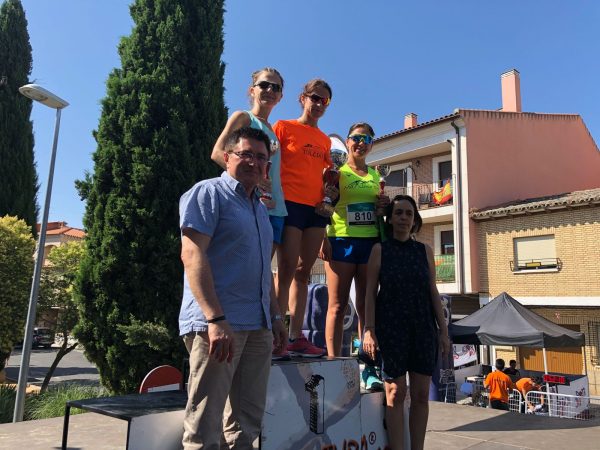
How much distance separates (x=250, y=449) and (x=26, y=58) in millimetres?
21552

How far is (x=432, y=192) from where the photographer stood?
2306cm

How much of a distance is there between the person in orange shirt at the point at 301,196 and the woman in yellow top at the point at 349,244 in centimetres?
24

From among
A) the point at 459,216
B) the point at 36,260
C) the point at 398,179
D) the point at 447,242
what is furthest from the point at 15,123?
the point at 447,242

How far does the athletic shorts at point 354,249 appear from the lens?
391 cm

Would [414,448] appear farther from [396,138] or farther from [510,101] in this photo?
[510,101]

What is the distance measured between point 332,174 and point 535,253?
17.5m

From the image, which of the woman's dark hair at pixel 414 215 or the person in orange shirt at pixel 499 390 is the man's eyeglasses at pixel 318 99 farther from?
the person in orange shirt at pixel 499 390

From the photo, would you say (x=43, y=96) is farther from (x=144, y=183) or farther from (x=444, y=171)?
(x=444, y=171)

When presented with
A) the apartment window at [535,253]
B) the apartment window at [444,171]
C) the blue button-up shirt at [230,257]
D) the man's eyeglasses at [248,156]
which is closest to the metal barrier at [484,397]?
the apartment window at [535,253]

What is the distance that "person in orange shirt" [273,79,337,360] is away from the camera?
3.58 meters

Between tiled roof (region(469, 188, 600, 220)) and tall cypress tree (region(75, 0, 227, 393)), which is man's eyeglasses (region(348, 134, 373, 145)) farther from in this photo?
tiled roof (region(469, 188, 600, 220))

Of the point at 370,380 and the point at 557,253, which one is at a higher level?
the point at 557,253

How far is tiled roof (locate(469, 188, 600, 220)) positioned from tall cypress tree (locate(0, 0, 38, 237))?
17053 millimetres

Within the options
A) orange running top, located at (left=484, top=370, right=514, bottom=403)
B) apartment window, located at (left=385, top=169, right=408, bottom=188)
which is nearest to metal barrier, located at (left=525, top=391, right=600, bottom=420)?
orange running top, located at (left=484, top=370, right=514, bottom=403)
